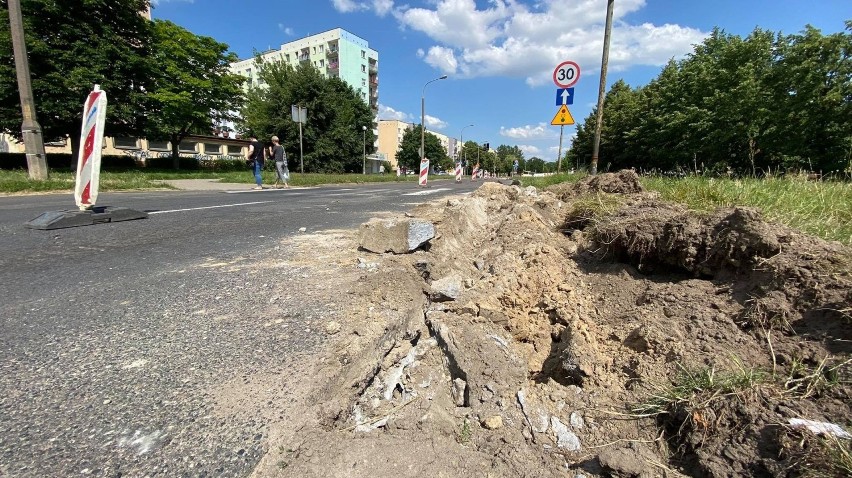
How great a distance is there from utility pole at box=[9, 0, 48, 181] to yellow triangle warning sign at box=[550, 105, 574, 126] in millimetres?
14734

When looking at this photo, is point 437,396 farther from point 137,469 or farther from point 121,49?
point 121,49

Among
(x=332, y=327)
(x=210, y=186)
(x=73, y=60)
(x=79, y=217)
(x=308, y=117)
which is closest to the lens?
(x=332, y=327)

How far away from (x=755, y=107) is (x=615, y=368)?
84.8ft

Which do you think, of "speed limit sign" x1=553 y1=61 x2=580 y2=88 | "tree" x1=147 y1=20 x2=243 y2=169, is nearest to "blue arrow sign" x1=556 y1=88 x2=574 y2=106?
"speed limit sign" x1=553 y1=61 x2=580 y2=88

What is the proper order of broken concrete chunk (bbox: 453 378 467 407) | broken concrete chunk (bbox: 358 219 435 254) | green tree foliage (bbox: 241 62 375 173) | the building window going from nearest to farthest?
broken concrete chunk (bbox: 453 378 467 407)
broken concrete chunk (bbox: 358 219 435 254)
green tree foliage (bbox: 241 62 375 173)
the building window

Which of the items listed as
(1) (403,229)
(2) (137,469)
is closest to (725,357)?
(2) (137,469)

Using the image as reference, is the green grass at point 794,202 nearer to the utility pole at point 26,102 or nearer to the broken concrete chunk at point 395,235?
the broken concrete chunk at point 395,235

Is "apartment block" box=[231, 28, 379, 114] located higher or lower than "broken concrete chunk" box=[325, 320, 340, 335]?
higher

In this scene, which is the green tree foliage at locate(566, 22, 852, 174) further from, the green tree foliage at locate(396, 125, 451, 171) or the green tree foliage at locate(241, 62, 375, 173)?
the green tree foliage at locate(396, 125, 451, 171)

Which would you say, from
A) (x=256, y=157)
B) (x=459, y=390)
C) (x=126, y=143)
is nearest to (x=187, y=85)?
(x=256, y=157)

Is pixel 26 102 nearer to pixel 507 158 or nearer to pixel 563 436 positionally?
pixel 563 436

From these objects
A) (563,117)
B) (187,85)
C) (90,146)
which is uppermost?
(187,85)

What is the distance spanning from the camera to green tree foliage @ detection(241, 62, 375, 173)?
1417 inches

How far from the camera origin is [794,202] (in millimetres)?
3412
